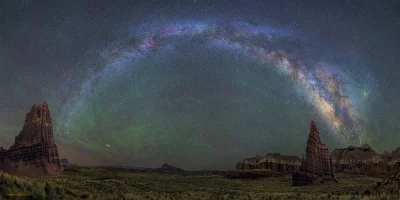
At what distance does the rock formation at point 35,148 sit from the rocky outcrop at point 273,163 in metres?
119

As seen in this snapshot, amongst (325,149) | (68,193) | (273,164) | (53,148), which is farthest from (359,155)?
(68,193)

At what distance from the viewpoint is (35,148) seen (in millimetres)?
71438

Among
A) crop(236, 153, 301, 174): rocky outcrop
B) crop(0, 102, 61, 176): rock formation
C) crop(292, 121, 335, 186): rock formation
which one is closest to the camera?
crop(292, 121, 335, 186): rock formation

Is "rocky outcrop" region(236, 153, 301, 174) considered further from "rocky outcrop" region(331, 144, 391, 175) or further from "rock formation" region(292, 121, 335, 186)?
"rock formation" region(292, 121, 335, 186)

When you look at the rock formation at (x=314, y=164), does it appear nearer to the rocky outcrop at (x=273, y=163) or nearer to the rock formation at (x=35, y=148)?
the rock formation at (x=35, y=148)

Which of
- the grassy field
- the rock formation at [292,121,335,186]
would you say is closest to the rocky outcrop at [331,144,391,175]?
the rock formation at [292,121,335,186]

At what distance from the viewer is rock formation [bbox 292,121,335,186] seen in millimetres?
65688

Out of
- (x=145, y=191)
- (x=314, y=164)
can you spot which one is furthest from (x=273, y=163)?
(x=145, y=191)

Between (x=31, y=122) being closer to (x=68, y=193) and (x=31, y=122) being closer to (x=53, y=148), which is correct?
(x=53, y=148)

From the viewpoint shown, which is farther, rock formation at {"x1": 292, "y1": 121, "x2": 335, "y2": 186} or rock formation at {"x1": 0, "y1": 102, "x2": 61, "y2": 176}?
rock formation at {"x1": 0, "y1": 102, "x2": 61, "y2": 176}

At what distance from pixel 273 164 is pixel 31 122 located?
12827cm

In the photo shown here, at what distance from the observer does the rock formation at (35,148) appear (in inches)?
2729

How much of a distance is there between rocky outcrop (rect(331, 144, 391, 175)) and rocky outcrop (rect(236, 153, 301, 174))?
2095 centimetres

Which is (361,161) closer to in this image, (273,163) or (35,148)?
(273,163)
